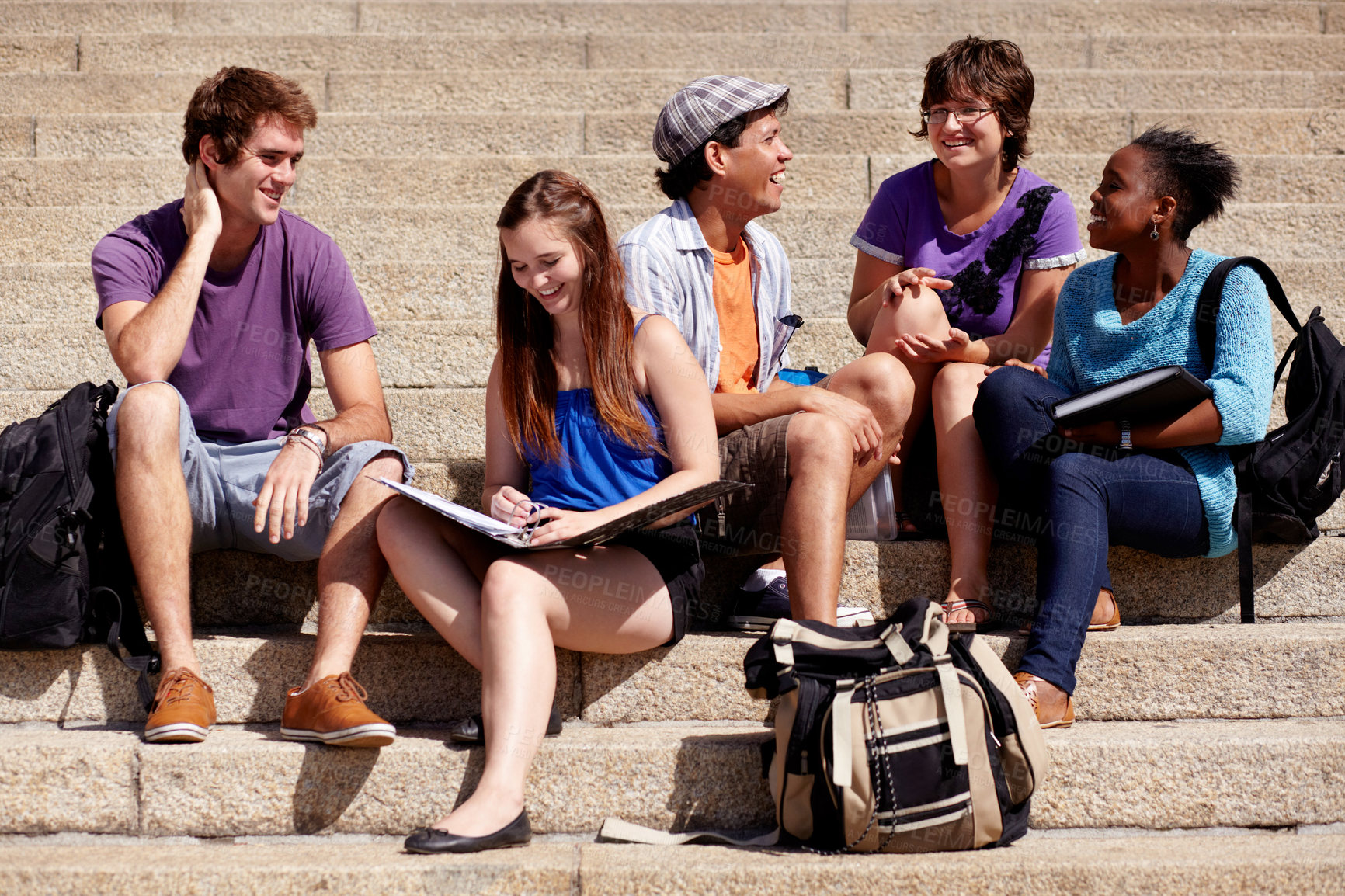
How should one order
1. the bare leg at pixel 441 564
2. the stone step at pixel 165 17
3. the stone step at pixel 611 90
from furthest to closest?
the stone step at pixel 165 17
the stone step at pixel 611 90
the bare leg at pixel 441 564

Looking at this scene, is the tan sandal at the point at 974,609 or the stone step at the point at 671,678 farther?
the tan sandal at the point at 974,609

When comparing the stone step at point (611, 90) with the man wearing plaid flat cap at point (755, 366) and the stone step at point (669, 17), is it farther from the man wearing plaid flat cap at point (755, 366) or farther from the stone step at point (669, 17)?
the man wearing plaid flat cap at point (755, 366)

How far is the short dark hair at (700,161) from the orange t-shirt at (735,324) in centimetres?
19

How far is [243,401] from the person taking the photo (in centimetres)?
277

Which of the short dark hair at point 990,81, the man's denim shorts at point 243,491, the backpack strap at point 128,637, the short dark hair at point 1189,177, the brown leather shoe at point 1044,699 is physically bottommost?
the brown leather shoe at point 1044,699

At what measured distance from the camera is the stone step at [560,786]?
2.27m

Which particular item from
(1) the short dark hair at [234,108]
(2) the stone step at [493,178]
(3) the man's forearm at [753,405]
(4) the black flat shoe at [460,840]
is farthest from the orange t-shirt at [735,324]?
(2) the stone step at [493,178]

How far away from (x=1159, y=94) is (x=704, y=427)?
3.51 metres

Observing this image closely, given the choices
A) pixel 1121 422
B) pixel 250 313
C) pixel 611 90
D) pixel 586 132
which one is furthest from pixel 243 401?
pixel 611 90

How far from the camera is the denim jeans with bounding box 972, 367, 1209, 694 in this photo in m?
2.45

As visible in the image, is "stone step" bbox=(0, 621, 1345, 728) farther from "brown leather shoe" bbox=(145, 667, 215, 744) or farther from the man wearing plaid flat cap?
the man wearing plaid flat cap

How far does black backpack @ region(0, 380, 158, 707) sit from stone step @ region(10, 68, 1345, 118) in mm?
2945

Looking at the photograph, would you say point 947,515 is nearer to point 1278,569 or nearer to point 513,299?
point 1278,569

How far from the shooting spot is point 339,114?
489cm
